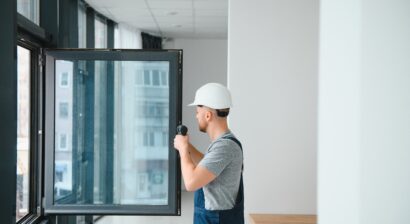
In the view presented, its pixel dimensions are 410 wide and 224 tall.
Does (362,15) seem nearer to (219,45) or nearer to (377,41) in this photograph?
(377,41)

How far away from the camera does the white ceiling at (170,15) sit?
537cm

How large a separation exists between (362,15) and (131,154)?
13.8ft

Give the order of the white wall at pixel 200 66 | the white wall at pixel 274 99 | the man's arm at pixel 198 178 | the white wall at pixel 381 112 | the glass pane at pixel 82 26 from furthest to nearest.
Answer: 1. the white wall at pixel 200 66
2. the glass pane at pixel 82 26
3. the white wall at pixel 274 99
4. the man's arm at pixel 198 178
5. the white wall at pixel 381 112

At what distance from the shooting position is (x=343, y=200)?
3.71 ft

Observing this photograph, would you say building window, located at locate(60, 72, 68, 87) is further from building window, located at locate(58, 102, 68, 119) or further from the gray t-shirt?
the gray t-shirt

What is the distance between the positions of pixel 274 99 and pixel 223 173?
1417mm

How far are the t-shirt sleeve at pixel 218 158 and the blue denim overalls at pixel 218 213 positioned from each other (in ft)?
0.22

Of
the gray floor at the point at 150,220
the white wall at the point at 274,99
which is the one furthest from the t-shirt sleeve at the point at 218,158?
the gray floor at the point at 150,220

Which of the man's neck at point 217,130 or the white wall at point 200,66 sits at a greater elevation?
the white wall at point 200,66

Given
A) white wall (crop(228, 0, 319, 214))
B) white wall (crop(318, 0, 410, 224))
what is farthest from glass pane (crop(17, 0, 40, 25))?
white wall (crop(318, 0, 410, 224))

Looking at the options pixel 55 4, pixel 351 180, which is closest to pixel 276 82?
pixel 55 4

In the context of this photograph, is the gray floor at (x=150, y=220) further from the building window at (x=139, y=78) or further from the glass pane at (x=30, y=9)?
the glass pane at (x=30, y=9)

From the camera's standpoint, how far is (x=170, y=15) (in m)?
6.16

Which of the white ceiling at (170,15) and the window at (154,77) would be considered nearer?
the window at (154,77)
